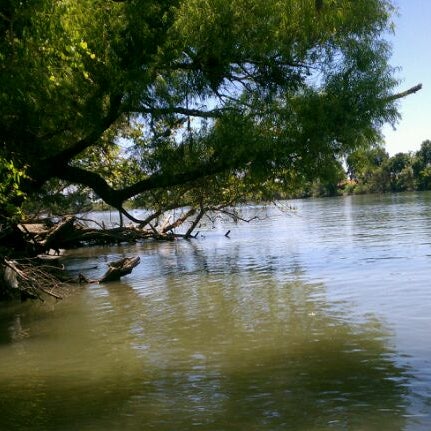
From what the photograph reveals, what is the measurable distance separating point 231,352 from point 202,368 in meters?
0.96

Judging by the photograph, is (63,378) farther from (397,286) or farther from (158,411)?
(397,286)

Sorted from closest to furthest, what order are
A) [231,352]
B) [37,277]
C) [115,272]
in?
[231,352] < [37,277] < [115,272]

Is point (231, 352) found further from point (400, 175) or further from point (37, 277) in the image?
point (400, 175)

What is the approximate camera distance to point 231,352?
968 centimetres

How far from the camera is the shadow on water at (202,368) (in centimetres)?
676

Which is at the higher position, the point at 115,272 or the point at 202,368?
the point at 115,272

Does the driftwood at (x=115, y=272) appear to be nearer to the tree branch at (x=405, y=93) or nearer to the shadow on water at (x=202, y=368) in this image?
the shadow on water at (x=202, y=368)

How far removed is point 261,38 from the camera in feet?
42.2

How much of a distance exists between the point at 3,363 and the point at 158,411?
4.17 m

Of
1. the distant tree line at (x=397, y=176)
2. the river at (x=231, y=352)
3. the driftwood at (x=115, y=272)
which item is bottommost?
the river at (x=231, y=352)

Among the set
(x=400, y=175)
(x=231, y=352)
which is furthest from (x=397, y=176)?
(x=231, y=352)

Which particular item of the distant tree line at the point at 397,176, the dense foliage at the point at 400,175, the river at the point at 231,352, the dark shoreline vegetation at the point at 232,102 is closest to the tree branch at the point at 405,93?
the dark shoreline vegetation at the point at 232,102

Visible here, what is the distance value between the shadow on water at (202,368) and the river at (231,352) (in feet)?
0.09

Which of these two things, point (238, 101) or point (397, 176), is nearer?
point (238, 101)
